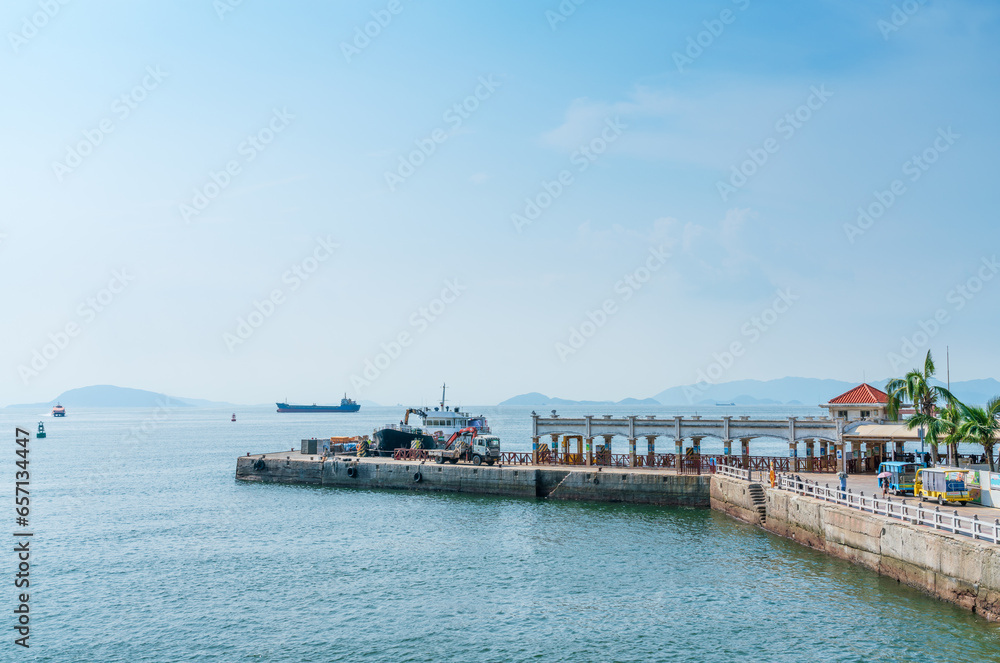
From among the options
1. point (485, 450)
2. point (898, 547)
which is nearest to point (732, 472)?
point (485, 450)

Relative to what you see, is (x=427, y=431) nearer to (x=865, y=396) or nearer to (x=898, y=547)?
(x=865, y=396)

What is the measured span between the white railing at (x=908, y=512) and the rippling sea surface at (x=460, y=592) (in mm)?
3021

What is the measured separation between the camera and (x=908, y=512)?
33.3 m

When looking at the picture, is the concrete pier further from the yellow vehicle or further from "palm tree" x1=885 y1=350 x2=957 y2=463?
"palm tree" x1=885 y1=350 x2=957 y2=463

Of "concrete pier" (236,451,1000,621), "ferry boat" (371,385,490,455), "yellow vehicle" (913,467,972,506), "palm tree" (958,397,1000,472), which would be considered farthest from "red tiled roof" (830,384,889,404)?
"ferry boat" (371,385,490,455)

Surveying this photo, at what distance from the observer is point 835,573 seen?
33531 mm

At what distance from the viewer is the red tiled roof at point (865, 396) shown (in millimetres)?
55156

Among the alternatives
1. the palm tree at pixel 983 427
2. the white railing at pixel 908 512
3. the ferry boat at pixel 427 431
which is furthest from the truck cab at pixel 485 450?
the palm tree at pixel 983 427

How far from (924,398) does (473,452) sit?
115ft

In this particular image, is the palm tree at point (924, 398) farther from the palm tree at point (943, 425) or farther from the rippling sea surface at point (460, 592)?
the rippling sea surface at point (460, 592)

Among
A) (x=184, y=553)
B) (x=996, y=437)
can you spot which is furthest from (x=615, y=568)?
(x=996, y=437)

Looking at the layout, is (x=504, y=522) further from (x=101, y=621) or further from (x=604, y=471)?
(x=101, y=621)

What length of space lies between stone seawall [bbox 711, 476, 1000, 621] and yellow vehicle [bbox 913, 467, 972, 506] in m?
4.19

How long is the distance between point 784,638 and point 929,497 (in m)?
16.0
